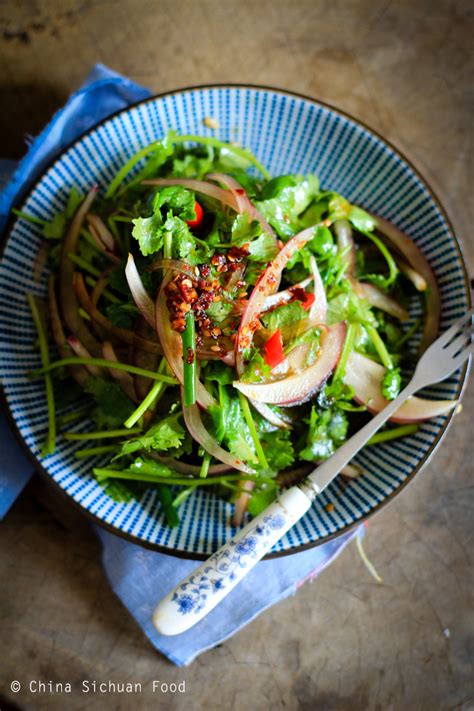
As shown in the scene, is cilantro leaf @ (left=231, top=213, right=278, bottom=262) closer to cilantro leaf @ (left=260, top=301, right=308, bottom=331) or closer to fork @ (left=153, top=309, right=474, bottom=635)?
cilantro leaf @ (left=260, top=301, right=308, bottom=331)

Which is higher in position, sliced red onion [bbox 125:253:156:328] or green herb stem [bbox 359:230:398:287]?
green herb stem [bbox 359:230:398:287]

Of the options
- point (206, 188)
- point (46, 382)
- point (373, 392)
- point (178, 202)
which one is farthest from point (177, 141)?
point (373, 392)

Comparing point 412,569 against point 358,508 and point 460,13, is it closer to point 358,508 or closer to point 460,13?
point 358,508

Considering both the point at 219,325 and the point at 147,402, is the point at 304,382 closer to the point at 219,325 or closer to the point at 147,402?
the point at 219,325

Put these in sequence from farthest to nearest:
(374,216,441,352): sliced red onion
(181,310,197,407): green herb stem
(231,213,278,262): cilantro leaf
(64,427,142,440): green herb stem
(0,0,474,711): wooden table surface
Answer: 1. (0,0,474,711): wooden table surface
2. (374,216,441,352): sliced red onion
3. (64,427,142,440): green herb stem
4. (231,213,278,262): cilantro leaf
5. (181,310,197,407): green herb stem

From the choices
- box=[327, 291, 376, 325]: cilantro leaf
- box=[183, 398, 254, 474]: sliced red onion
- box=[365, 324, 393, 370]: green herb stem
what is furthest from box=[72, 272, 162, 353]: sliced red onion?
box=[365, 324, 393, 370]: green herb stem
